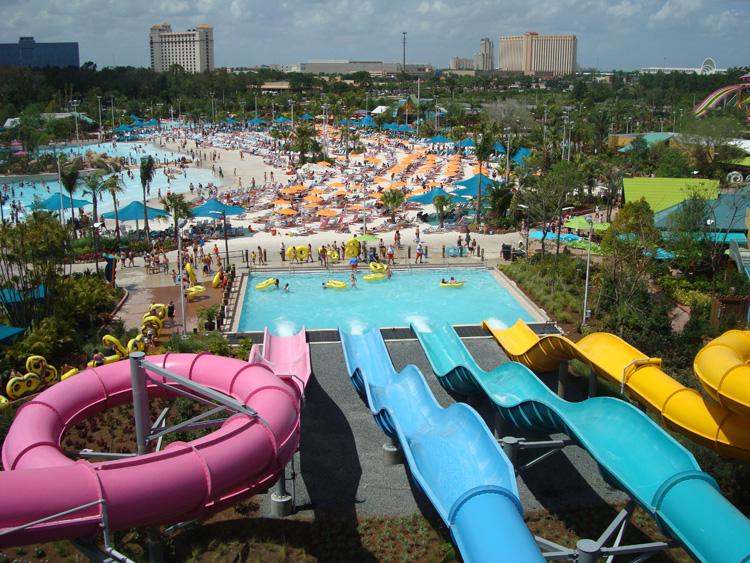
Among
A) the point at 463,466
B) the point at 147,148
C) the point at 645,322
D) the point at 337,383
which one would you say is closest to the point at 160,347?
the point at 337,383

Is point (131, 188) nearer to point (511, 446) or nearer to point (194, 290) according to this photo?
point (194, 290)

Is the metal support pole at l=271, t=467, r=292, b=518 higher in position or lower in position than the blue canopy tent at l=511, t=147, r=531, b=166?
lower

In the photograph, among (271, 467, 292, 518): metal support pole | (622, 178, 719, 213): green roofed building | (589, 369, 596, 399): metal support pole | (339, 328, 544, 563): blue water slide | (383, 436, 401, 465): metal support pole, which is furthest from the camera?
(622, 178, 719, 213): green roofed building

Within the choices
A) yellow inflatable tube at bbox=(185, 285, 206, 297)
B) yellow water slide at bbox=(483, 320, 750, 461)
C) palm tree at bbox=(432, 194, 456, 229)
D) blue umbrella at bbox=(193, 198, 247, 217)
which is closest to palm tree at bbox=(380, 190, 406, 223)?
palm tree at bbox=(432, 194, 456, 229)

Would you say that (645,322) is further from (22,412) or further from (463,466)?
(22,412)

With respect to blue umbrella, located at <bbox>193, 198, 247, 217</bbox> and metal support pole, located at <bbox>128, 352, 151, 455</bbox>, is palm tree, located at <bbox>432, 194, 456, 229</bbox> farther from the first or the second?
metal support pole, located at <bbox>128, 352, 151, 455</bbox>

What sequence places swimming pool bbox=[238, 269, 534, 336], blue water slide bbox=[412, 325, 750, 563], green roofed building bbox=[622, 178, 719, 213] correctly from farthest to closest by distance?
green roofed building bbox=[622, 178, 719, 213] → swimming pool bbox=[238, 269, 534, 336] → blue water slide bbox=[412, 325, 750, 563]
